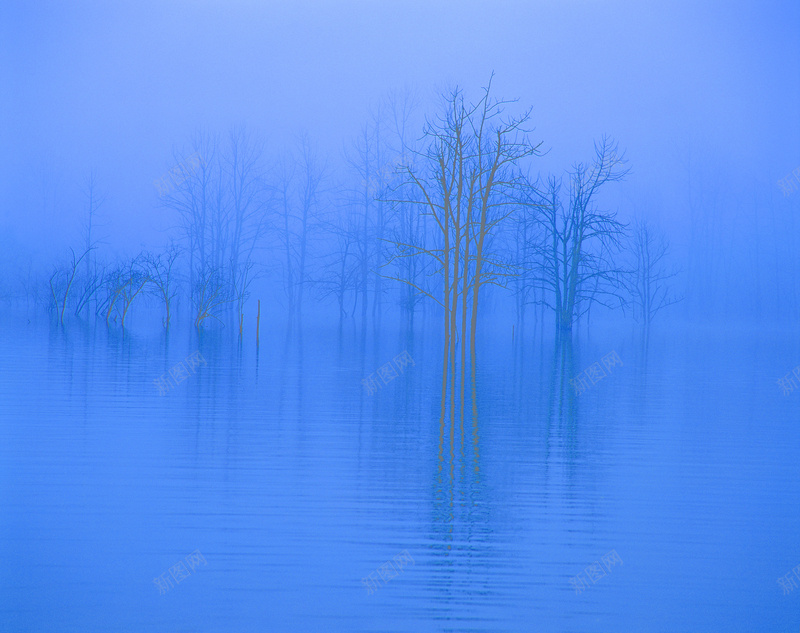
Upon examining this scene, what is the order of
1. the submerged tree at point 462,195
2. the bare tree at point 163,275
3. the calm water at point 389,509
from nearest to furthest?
1. the calm water at point 389,509
2. the submerged tree at point 462,195
3. the bare tree at point 163,275

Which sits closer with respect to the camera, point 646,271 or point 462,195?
point 462,195

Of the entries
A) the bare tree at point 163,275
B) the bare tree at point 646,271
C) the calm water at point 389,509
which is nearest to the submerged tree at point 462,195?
the calm water at point 389,509

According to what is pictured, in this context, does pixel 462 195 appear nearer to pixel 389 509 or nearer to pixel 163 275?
pixel 389 509

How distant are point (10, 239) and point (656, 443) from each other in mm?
55129

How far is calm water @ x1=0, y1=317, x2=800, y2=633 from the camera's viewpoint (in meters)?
3.98

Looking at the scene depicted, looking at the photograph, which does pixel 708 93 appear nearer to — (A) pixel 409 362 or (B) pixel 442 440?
(A) pixel 409 362

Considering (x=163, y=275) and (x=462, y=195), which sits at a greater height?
(x=163, y=275)

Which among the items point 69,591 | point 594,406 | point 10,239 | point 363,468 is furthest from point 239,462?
point 10,239

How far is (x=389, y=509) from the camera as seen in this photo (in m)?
5.54

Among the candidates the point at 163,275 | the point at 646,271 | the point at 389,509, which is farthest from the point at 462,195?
the point at 646,271

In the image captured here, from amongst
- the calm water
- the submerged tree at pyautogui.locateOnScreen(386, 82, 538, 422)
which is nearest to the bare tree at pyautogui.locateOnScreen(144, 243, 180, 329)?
the submerged tree at pyautogui.locateOnScreen(386, 82, 538, 422)

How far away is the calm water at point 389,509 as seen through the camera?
13.1 ft

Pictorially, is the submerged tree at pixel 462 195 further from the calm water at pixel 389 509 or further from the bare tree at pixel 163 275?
the bare tree at pixel 163 275

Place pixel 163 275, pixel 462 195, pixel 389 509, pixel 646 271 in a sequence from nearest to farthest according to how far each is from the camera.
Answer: pixel 389 509
pixel 462 195
pixel 163 275
pixel 646 271
